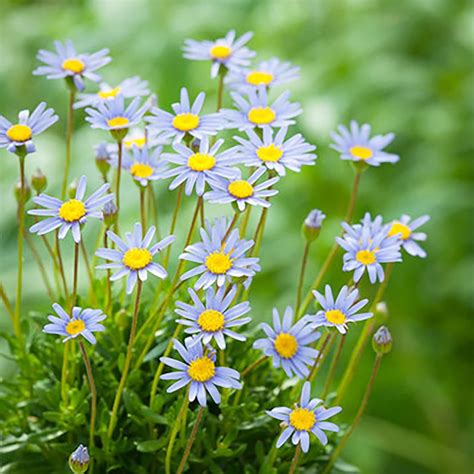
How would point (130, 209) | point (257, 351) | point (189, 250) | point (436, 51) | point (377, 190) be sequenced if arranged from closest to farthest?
point (189, 250), point (257, 351), point (130, 209), point (377, 190), point (436, 51)

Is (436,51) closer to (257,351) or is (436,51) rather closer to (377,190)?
(377,190)

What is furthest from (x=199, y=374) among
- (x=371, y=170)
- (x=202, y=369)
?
(x=371, y=170)

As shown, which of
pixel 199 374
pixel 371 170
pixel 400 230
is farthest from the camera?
pixel 371 170

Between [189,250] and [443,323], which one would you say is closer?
[189,250]

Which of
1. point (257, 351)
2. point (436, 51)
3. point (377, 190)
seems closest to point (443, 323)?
point (377, 190)

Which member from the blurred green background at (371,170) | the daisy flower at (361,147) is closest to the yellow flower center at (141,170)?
the daisy flower at (361,147)

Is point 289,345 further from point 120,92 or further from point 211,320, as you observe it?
point 120,92
